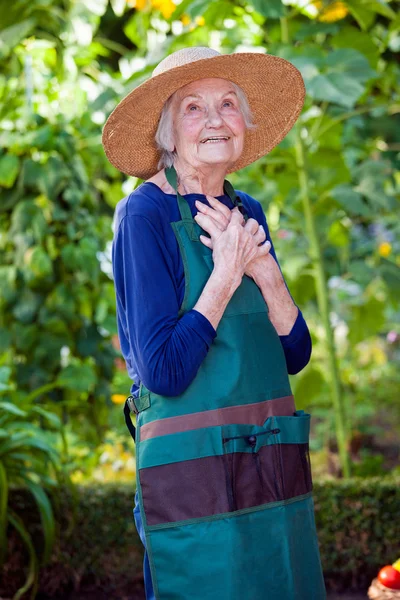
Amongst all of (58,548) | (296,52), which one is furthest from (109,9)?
(58,548)

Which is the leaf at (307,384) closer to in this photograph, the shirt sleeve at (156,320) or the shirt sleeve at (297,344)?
the shirt sleeve at (297,344)

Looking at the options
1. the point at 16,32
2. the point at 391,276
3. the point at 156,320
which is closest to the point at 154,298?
the point at 156,320

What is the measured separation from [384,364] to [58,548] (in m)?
4.25

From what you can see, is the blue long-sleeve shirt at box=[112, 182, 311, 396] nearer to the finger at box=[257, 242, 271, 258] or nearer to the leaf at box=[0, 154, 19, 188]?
the finger at box=[257, 242, 271, 258]

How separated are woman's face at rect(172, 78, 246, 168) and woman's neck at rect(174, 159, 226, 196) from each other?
0.02 m

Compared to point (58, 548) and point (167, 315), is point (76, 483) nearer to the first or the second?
point (58, 548)

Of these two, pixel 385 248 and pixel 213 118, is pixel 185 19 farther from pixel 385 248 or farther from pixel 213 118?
pixel 213 118

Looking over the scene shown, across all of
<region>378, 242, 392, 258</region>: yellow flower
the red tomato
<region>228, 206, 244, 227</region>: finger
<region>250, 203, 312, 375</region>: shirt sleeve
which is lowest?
the red tomato

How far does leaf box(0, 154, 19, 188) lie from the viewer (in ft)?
11.6

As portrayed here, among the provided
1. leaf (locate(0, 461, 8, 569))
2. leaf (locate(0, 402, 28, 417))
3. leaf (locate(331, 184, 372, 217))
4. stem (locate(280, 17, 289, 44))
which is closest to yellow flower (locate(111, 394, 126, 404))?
leaf (locate(0, 402, 28, 417))

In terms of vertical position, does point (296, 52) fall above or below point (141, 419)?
above

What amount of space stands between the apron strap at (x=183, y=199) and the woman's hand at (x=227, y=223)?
0.02 meters

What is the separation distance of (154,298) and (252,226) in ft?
0.83

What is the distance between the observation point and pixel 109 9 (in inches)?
162
